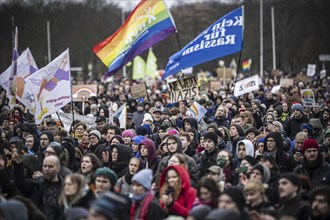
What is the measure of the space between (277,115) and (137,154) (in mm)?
6785

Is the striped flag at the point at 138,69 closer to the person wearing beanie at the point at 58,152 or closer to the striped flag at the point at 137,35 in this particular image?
the striped flag at the point at 137,35

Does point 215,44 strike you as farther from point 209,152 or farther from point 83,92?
point 83,92

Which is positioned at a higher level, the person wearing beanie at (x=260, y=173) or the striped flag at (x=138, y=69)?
the striped flag at (x=138, y=69)

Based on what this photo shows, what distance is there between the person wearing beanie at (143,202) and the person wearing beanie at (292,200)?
1.28 metres

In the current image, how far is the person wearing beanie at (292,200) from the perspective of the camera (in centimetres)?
813

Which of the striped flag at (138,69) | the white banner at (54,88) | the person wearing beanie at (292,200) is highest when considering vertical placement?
the striped flag at (138,69)

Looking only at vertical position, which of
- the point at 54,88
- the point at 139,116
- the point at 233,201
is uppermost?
the point at 54,88

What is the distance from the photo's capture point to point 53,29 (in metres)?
69.2

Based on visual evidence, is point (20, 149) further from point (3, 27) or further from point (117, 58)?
point (3, 27)

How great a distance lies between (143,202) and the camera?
835cm

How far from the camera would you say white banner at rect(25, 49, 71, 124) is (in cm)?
1443

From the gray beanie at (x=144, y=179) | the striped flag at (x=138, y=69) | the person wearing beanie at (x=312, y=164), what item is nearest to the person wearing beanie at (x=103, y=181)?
the gray beanie at (x=144, y=179)

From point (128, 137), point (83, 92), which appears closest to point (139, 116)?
point (83, 92)

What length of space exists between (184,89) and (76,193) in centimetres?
990
